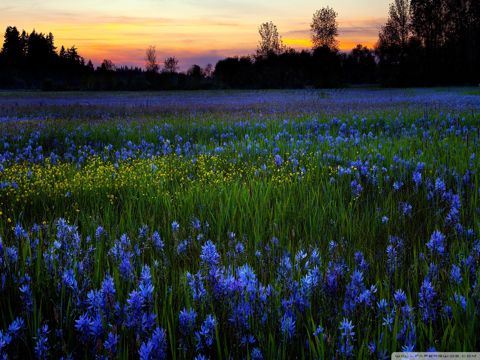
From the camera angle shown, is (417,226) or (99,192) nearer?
(417,226)

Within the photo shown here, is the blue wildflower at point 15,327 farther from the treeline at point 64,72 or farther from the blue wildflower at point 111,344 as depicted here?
the treeline at point 64,72

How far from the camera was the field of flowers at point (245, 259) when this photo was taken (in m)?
1.87

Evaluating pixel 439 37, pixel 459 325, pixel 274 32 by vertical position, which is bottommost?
pixel 459 325

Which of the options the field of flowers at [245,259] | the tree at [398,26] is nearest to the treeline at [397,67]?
the tree at [398,26]

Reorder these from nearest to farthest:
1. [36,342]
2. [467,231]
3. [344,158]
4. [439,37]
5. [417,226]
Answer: [36,342] < [467,231] < [417,226] < [344,158] < [439,37]

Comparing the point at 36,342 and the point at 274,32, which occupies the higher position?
the point at 274,32

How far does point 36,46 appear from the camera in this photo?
116 m

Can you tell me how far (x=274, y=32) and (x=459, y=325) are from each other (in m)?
94.9

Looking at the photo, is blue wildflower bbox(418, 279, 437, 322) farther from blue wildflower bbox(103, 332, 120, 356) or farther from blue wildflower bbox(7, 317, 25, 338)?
blue wildflower bbox(7, 317, 25, 338)

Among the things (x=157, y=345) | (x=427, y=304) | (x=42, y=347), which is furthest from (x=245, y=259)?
(x=42, y=347)

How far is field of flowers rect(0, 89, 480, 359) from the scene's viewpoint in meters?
1.87

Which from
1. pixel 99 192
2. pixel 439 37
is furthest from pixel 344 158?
pixel 439 37

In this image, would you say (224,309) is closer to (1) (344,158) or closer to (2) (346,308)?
(2) (346,308)

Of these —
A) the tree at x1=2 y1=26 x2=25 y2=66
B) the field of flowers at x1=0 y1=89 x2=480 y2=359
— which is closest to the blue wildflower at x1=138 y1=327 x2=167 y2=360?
the field of flowers at x1=0 y1=89 x2=480 y2=359
